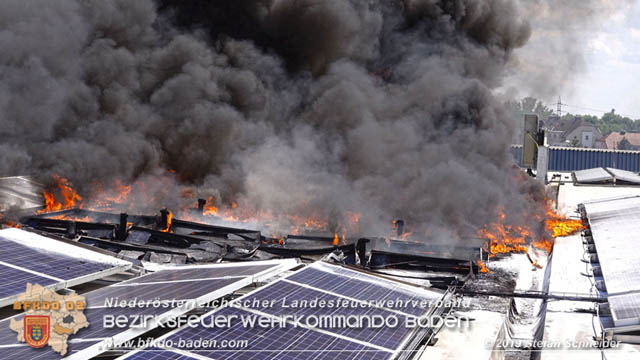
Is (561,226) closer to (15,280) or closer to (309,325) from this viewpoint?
(309,325)

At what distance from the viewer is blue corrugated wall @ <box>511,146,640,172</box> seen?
1676 inches

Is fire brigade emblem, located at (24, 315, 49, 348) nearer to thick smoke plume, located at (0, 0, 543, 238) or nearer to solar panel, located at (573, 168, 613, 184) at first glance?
thick smoke plume, located at (0, 0, 543, 238)

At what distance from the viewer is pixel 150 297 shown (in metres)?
7.26

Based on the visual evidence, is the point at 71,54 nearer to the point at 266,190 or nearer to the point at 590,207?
the point at 266,190

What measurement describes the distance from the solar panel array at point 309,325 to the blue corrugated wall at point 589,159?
36673 millimetres

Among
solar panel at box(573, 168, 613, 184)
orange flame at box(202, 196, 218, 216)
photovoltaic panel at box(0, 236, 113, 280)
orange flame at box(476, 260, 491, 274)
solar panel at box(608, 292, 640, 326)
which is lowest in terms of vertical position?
orange flame at box(476, 260, 491, 274)

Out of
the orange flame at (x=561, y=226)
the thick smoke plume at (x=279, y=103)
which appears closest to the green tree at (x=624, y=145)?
the thick smoke plume at (x=279, y=103)

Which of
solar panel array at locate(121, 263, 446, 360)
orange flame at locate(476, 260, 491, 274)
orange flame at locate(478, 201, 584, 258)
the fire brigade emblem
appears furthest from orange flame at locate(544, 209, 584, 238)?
the fire brigade emblem

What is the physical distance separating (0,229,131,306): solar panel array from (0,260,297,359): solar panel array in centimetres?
68

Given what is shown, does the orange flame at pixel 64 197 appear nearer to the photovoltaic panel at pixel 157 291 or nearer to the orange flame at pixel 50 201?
the orange flame at pixel 50 201

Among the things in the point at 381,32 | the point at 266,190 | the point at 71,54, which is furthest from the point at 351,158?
the point at 71,54

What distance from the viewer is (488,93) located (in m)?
Answer: 24.3

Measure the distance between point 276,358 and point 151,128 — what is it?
22.6 m

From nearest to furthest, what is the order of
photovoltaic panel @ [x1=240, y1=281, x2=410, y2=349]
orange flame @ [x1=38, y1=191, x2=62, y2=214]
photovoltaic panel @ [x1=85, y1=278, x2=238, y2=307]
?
photovoltaic panel @ [x1=240, y1=281, x2=410, y2=349] → photovoltaic panel @ [x1=85, y1=278, x2=238, y2=307] → orange flame @ [x1=38, y1=191, x2=62, y2=214]
